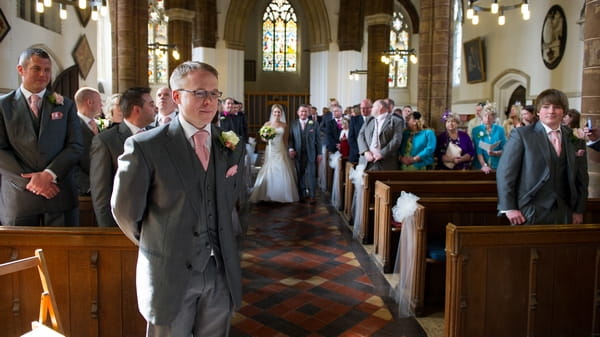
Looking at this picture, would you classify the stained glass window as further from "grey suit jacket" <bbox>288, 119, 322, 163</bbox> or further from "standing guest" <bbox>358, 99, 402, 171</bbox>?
"standing guest" <bbox>358, 99, 402, 171</bbox>

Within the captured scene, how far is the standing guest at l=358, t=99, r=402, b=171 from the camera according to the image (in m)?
6.73

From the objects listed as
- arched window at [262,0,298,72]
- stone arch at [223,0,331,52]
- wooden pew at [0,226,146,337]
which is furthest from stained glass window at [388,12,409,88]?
wooden pew at [0,226,146,337]

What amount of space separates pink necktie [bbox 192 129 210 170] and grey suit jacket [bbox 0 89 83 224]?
1.77 m

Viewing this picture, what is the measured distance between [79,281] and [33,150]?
99 centimetres

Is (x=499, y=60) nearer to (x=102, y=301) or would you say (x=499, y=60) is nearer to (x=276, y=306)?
(x=276, y=306)

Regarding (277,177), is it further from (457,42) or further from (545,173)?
(457,42)

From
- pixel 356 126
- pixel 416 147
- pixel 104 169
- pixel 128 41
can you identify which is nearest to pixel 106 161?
pixel 104 169

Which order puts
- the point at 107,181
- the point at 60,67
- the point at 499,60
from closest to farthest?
the point at 107,181, the point at 60,67, the point at 499,60

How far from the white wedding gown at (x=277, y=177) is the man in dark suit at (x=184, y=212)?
271 inches

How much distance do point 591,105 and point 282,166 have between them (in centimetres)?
541

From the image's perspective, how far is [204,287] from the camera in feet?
6.96

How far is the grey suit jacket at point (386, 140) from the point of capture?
22.0ft

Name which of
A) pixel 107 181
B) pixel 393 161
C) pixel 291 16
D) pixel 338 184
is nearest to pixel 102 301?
pixel 107 181

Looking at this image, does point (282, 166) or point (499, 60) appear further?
point (499, 60)
